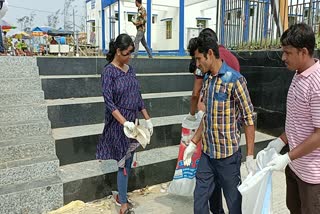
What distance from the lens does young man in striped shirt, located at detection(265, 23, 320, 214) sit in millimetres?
1564

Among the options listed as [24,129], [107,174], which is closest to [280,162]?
[107,174]

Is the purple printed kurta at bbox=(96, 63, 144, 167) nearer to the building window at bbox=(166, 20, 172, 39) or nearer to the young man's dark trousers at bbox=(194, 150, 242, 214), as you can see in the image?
the young man's dark trousers at bbox=(194, 150, 242, 214)

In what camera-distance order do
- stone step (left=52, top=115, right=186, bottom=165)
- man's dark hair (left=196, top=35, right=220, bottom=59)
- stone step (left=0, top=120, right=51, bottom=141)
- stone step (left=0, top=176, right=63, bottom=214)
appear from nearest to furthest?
man's dark hair (left=196, top=35, right=220, bottom=59) < stone step (left=0, top=176, right=63, bottom=214) < stone step (left=0, top=120, right=51, bottom=141) < stone step (left=52, top=115, right=186, bottom=165)

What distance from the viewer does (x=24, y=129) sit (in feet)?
10.7

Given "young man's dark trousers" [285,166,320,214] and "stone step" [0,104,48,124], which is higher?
"stone step" [0,104,48,124]

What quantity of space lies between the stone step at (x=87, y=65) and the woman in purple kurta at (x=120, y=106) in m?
2.42

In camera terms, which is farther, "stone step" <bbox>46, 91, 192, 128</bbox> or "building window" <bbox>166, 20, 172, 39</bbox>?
"building window" <bbox>166, 20, 172, 39</bbox>

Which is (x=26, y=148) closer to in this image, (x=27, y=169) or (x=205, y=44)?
(x=27, y=169)

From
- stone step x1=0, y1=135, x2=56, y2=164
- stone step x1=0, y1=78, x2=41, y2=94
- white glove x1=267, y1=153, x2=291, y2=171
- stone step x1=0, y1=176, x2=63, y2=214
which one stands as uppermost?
stone step x1=0, y1=78, x2=41, y2=94

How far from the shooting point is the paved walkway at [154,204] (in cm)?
292

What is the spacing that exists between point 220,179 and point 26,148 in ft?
6.66

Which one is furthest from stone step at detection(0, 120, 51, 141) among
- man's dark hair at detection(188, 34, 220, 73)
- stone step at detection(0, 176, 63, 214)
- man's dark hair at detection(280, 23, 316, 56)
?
man's dark hair at detection(280, 23, 316, 56)

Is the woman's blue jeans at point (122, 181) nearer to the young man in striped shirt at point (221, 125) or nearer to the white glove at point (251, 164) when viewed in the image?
the young man in striped shirt at point (221, 125)

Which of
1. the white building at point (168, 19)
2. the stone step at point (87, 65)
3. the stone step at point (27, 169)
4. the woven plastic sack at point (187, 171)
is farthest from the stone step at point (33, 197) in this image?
the white building at point (168, 19)
